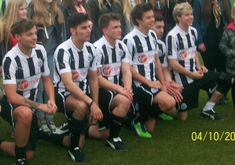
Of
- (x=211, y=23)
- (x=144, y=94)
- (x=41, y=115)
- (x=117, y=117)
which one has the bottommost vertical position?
(x=41, y=115)

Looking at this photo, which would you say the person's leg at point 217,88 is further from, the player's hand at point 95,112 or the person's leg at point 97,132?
the player's hand at point 95,112

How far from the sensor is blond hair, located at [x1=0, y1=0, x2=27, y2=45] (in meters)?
5.89

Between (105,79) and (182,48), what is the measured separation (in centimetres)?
141

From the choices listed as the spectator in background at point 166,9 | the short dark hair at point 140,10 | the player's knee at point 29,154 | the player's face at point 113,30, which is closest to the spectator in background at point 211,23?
the spectator in background at point 166,9

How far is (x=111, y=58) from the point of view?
6.14 m

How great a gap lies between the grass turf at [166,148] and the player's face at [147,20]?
4.42 feet

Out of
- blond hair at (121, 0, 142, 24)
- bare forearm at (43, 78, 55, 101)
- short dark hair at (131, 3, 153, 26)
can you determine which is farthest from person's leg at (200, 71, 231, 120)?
bare forearm at (43, 78, 55, 101)

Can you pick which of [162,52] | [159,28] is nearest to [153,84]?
[162,52]

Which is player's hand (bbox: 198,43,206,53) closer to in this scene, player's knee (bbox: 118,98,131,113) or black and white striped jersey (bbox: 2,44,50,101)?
player's knee (bbox: 118,98,131,113)

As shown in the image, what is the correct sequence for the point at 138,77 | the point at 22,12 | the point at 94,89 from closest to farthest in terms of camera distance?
the point at 94,89, the point at 22,12, the point at 138,77

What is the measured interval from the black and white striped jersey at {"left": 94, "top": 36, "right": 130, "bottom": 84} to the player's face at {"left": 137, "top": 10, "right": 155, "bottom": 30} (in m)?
0.44

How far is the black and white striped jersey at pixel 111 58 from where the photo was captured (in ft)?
20.1

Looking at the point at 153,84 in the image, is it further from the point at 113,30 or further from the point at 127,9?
the point at 127,9

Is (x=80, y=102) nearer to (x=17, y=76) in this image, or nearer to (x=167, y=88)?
(x=17, y=76)
